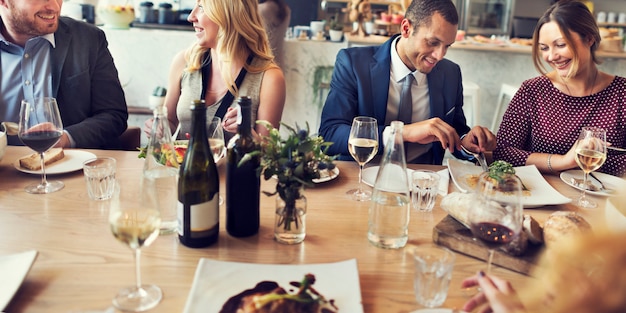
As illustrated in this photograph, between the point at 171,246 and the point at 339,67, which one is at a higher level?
the point at 339,67

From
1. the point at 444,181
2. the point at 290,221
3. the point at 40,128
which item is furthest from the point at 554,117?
the point at 40,128

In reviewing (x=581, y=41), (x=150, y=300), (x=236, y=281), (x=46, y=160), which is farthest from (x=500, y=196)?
(x=581, y=41)

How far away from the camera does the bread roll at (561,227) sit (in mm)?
1025

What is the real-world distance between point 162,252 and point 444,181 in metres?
0.86

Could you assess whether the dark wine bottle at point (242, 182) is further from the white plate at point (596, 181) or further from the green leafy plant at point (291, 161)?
the white plate at point (596, 181)

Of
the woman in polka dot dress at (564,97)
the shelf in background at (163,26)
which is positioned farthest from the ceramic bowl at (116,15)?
the woman in polka dot dress at (564,97)

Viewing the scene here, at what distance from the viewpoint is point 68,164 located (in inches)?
61.0

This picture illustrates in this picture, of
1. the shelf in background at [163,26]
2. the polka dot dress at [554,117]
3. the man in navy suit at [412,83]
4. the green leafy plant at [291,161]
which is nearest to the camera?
the green leafy plant at [291,161]

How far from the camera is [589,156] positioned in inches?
58.5

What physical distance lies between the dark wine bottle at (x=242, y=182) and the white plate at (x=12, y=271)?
1.27ft

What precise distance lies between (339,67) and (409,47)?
11.8 inches

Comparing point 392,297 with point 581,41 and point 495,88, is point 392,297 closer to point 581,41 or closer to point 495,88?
point 581,41

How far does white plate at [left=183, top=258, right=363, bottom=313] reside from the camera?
0.88 m

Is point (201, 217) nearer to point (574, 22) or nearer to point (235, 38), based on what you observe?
point (235, 38)
